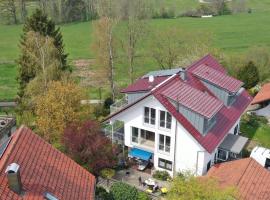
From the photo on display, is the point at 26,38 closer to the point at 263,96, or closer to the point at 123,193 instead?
the point at 123,193

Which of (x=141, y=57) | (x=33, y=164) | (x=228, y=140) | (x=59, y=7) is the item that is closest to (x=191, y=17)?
(x=59, y=7)

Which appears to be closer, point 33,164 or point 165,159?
point 33,164

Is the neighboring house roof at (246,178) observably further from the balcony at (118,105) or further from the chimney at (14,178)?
the chimney at (14,178)

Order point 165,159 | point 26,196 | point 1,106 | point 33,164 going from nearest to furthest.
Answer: point 26,196 < point 33,164 < point 165,159 < point 1,106

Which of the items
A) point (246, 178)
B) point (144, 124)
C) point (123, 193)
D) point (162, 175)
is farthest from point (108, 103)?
point (246, 178)

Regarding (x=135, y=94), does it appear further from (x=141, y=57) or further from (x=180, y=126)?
(x=141, y=57)

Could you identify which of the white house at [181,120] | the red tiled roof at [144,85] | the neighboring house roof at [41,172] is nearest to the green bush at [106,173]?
the white house at [181,120]
